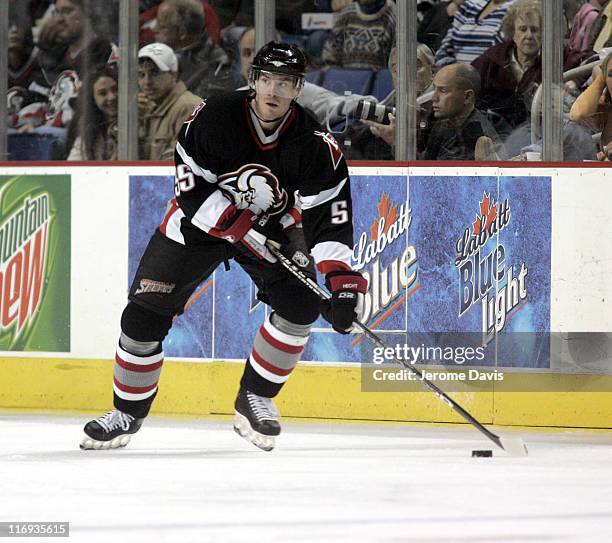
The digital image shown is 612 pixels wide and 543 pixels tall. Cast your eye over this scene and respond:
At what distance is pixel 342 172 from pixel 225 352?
4.09 ft

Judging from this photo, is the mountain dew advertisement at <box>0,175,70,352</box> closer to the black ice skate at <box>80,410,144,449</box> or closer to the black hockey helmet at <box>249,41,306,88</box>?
the black ice skate at <box>80,410,144,449</box>

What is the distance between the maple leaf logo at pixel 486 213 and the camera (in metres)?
4.80

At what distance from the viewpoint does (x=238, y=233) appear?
3.90m

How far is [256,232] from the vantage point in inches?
157

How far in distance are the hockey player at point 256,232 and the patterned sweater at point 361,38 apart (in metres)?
1.18

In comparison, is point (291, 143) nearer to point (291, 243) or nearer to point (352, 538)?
point (291, 243)

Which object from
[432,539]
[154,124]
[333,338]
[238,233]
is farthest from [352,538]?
[154,124]

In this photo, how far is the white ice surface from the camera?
2734mm

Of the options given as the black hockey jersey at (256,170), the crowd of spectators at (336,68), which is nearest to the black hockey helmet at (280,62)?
the black hockey jersey at (256,170)

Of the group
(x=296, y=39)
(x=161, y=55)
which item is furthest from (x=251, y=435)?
(x=161, y=55)

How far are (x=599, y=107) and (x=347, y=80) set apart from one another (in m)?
0.92

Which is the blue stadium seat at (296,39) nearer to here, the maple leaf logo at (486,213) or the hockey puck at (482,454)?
the maple leaf logo at (486,213)

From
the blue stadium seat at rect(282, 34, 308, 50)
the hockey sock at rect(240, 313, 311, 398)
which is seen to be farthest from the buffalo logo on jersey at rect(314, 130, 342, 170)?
the blue stadium seat at rect(282, 34, 308, 50)

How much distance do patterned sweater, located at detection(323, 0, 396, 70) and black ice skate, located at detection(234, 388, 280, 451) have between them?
1541mm
